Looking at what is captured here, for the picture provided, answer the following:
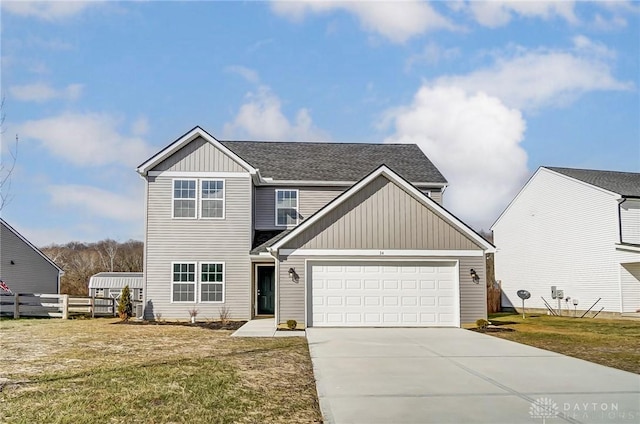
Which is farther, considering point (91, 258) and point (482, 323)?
point (91, 258)

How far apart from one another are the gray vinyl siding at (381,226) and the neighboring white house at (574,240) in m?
8.80

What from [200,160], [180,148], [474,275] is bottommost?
[474,275]

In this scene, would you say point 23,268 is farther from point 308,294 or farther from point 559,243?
point 559,243

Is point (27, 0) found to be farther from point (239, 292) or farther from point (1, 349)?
point (239, 292)

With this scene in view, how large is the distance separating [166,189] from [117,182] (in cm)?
1574

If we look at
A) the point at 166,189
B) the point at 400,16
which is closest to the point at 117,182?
the point at 166,189

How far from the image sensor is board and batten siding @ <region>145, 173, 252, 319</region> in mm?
20406

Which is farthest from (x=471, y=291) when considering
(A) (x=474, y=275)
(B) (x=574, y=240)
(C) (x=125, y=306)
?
(C) (x=125, y=306)

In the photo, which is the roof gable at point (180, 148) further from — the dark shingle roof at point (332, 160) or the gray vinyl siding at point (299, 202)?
the dark shingle roof at point (332, 160)

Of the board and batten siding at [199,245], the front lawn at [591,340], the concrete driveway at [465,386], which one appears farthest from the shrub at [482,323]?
the board and batten siding at [199,245]

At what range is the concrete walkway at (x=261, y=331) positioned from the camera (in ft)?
50.3

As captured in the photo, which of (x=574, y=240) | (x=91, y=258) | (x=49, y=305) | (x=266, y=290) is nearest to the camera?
(x=49, y=305)

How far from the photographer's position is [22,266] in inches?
1228

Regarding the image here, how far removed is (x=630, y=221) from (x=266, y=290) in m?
16.0
